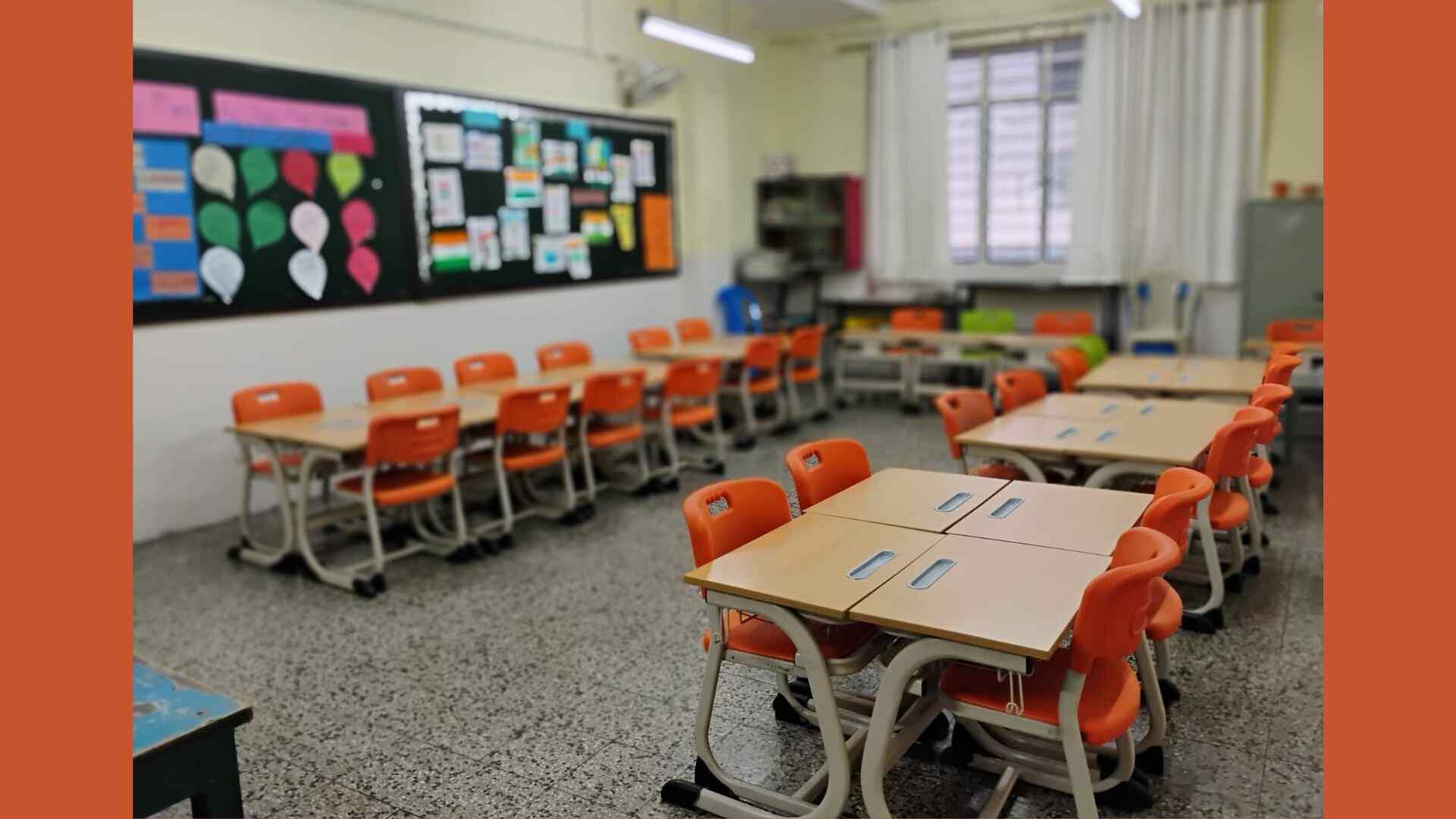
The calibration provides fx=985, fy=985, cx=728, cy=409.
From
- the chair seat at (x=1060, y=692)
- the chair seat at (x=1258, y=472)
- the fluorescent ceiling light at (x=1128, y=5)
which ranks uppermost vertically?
the fluorescent ceiling light at (x=1128, y=5)

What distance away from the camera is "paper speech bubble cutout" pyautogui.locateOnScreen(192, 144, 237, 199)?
17.1ft

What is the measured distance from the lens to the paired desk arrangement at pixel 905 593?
209cm

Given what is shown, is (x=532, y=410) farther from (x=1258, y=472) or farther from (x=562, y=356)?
(x=1258, y=472)

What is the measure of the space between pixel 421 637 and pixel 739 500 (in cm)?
174

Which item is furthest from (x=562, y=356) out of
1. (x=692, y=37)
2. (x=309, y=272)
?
(x=692, y=37)

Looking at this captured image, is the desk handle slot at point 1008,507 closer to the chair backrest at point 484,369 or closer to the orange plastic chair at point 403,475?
the orange plastic chair at point 403,475

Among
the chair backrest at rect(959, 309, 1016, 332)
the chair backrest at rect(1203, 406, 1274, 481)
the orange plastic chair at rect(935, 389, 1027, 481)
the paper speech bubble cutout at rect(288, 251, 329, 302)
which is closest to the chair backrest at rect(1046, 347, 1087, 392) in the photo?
the orange plastic chair at rect(935, 389, 1027, 481)

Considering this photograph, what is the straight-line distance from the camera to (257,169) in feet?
18.1

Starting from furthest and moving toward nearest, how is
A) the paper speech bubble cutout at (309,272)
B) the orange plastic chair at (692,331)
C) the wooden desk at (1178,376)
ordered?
the orange plastic chair at (692,331)
the paper speech bubble cutout at (309,272)
the wooden desk at (1178,376)

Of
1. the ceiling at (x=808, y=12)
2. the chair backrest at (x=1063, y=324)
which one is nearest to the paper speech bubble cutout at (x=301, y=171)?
the ceiling at (x=808, y=12)

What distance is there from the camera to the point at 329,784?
2770 mm

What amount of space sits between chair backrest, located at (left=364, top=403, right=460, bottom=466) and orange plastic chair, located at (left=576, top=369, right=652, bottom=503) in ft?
2.99

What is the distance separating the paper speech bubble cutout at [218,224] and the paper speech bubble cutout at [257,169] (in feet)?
0.59

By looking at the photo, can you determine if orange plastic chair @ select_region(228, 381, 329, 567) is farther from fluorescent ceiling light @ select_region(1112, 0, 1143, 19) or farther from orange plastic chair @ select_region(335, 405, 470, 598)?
fluorescent ceiling light @ select_region(1112, 0, 1143, 19)
